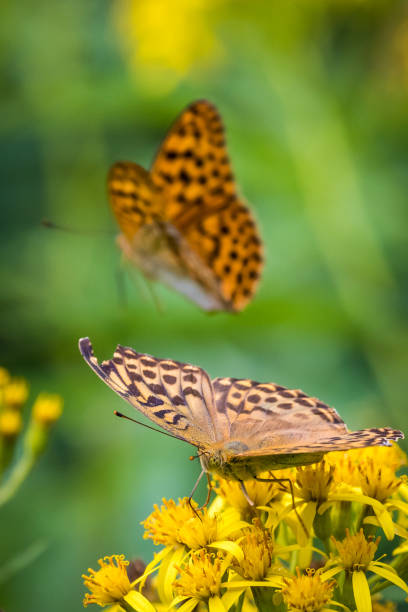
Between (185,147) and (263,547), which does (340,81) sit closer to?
(185,147)

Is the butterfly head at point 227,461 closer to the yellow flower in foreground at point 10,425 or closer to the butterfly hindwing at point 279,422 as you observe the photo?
the butterfly hindwing at point 279,422

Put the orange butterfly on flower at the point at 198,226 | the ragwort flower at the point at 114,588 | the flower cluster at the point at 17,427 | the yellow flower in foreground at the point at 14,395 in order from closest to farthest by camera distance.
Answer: the ragwort flower at the point at 114,588, the flower cluster at the point at 17,427, the yellow flower in foreground at the point at 14,395, the orange butterfly on flower at the point at 198,226

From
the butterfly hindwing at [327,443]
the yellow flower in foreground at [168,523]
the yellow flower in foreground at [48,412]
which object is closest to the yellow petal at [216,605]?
the yellow flower in foreground at [168,523]

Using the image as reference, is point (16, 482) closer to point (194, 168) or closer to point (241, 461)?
point (241, 461)

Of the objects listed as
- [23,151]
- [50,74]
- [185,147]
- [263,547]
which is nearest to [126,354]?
[263,547]

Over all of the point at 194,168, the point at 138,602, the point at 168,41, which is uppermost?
the point at 168,41

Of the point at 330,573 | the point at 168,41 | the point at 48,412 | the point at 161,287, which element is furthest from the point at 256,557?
the point at 168,41

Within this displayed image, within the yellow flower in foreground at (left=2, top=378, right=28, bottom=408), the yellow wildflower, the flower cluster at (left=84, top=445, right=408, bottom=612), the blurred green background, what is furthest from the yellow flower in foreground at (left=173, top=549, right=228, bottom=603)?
the yellow wildflower
